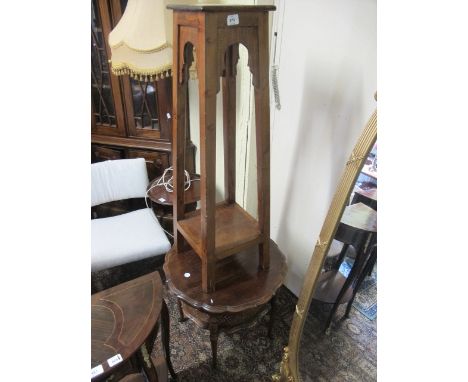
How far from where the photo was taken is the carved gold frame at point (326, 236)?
33.7 inches

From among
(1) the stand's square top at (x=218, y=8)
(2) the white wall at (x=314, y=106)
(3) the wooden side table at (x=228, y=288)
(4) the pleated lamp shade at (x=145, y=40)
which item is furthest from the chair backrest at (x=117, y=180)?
(1) the stand's square top at (x=218, y=8)

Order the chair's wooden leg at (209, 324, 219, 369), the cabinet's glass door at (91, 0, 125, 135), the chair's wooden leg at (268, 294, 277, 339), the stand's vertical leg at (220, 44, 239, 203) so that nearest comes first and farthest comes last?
the stand's vertical leg at (220, 44, 239, 203) < the chair's wooden leg at (209, 324, 219, 369) < the chair's wooden leg at (268, 294, 277, 339) < the cabinet's glass door at (91, 0, 125, 135)

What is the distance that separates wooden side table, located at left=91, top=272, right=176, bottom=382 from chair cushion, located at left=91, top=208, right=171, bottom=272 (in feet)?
1.60

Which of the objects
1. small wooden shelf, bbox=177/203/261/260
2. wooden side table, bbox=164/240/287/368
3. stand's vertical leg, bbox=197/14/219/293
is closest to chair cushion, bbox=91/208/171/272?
wooden side table, bbox=164/240/287/368

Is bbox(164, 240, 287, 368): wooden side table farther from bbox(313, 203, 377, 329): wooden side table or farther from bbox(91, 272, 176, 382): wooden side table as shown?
bbox(313, 203, 377, 329): wooden side table

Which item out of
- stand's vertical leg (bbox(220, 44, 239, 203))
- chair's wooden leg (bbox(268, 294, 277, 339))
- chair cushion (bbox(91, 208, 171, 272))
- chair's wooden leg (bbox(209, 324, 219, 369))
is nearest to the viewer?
stand's vertical leg (bbox(220, 44, 239, 203))

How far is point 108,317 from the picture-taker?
3.39 ft

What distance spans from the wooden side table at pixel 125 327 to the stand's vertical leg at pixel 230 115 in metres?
0.48

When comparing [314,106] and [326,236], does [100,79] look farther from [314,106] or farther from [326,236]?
[326,236]

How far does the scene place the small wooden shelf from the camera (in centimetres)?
120
